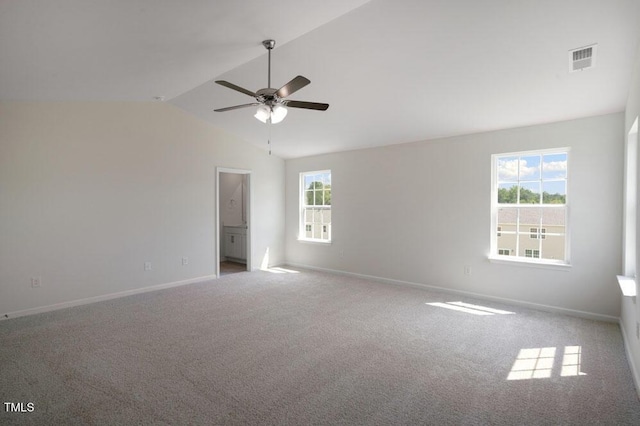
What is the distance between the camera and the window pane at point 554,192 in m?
4.23

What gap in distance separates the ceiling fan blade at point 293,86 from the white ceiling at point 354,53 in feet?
1.99

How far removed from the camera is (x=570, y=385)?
2537mm

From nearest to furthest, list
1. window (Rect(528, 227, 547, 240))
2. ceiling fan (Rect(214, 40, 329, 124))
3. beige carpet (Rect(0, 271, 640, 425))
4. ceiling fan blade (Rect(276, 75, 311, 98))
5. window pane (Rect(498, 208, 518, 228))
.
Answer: beige carpet (Rect(0, 271, 640, 425)) < ceiling fan blade (Rect(276, 75, 311, 98)) < ceiling fan (Rect(214, 40, 329, 124)) < window (Rect(528, 227, 547, 240)) < window pane (Rect(498, 208, 518, 228))

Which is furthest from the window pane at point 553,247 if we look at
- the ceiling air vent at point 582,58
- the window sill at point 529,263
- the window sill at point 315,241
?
the window sill at point 315,241

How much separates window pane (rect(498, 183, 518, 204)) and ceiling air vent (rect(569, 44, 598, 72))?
1.89m

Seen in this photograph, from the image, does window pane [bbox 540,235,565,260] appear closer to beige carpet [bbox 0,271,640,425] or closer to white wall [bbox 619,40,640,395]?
beige carpet [bbox 0,271,640,425]

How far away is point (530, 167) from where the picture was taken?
4488mm

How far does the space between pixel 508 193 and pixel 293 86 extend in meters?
3.55

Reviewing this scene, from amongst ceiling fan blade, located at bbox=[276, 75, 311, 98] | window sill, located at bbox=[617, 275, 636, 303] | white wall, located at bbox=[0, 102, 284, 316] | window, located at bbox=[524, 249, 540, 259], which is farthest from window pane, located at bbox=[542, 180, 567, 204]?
white wall, located at bbox=[0, 102, 284, 316]

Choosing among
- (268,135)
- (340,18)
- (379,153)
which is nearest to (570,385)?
(340,18)

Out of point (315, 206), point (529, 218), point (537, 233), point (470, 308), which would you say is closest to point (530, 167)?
point (529, 218)

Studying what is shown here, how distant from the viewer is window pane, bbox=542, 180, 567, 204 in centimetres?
423

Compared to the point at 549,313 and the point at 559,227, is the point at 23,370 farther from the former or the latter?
the point at 559,227

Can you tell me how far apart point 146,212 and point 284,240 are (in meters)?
3.06
